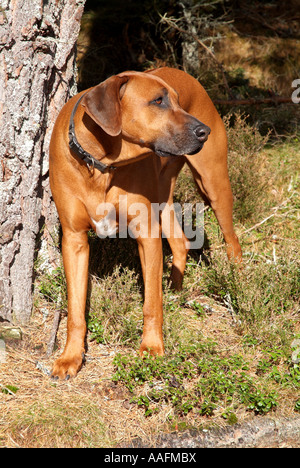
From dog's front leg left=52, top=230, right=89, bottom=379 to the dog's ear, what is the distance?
0.74 m

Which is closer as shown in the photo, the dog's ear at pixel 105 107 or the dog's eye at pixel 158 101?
the dog's ear at pixel 105 107

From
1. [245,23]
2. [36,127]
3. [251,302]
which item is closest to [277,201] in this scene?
[251,302]

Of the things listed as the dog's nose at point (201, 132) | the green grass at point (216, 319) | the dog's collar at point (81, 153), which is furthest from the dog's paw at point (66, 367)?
the dog's nose at point (201, 132)

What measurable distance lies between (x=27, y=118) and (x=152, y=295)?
1324mm

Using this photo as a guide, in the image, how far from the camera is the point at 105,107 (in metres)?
2.88

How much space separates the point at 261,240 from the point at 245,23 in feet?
14.4

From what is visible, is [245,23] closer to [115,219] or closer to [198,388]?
[115,219]

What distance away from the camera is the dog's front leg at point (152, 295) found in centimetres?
340

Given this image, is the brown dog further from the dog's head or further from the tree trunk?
the tree trunk

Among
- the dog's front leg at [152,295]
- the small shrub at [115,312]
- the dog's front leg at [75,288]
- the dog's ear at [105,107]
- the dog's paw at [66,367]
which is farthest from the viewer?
the small shrub at [115,312]

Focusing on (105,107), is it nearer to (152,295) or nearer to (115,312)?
(152,295)

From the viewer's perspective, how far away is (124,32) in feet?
22.7

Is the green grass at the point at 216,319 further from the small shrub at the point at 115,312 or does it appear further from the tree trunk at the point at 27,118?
the tree trunk at the point at 27,118

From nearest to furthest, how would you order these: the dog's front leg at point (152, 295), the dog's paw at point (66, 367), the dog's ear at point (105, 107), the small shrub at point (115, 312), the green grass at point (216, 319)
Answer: the dog's ear at point (105, 107) < the green grass at point (216, 319) < the dog's paw at point (66, 367) < the dog's front leg at point (152, 295) < the small shrub at point (115, 312)
